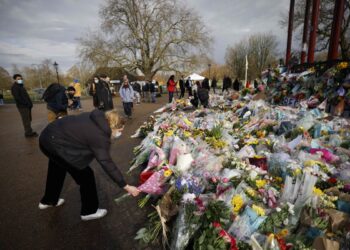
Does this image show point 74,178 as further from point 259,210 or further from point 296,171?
point 296,171

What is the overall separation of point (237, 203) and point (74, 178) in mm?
1706

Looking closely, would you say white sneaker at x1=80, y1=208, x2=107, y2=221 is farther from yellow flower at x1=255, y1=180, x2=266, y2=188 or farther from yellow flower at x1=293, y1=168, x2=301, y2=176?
yellow flower at x1=293, y1=168, x2=301, y2=176

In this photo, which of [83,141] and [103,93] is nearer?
[83,141]

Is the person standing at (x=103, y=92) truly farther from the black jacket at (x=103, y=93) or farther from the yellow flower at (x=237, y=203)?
the yellow flower at (x=237, y=203)

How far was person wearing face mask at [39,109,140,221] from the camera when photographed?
2043 millimetres

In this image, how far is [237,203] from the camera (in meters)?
2.12

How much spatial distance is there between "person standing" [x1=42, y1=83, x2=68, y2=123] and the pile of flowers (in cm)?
271

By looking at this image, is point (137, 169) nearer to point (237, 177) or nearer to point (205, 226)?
point (237, 177)

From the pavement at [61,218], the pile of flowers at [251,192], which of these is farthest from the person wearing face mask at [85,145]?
the pile of flowers at [251,192]

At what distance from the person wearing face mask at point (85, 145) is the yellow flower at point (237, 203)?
37.4 inches

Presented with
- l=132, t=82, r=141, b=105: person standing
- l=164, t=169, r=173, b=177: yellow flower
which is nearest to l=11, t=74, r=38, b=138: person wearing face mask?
l=164, t=169, r=173, b=177: yellow flower

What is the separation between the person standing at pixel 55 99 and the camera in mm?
5145

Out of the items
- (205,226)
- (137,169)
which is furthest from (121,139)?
(205,226)

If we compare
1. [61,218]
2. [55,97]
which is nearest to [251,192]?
[61,218]
